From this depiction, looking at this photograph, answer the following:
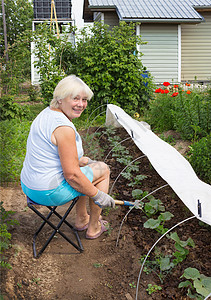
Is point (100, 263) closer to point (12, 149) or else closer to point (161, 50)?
point (12, 149)

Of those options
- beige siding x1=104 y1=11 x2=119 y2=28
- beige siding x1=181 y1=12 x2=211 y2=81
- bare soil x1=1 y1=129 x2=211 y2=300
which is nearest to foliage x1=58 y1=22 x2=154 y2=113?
bare soil x1=1 y1=129 x2=211 y2=300

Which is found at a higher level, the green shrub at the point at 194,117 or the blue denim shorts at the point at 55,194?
the green shrub at the point at 194,117

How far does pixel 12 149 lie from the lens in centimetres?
481

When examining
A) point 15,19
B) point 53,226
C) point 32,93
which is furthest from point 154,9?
point 15,19

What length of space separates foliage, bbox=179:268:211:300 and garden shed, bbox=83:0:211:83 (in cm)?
1025

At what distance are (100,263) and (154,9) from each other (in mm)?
11335

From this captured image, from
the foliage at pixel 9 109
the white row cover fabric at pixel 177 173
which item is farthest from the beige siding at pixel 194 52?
the white row cover fabric at pixel 177 173

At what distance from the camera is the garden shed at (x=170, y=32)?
1168 cm

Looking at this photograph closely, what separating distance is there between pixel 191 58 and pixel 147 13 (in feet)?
8.25

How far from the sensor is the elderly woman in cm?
244

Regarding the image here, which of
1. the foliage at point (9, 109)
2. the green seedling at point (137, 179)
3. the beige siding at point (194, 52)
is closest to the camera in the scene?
the green seedling at point (137, 179)

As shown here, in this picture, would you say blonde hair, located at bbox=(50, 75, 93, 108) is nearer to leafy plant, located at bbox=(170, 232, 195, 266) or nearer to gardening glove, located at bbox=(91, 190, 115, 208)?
gardening glove, located at bbox=(91, 190, 115, 208)

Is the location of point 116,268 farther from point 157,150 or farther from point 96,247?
point 157,150

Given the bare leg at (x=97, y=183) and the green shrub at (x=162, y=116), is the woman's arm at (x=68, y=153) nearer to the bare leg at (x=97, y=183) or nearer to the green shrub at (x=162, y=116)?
the bare leg at (x=97, y=183)
